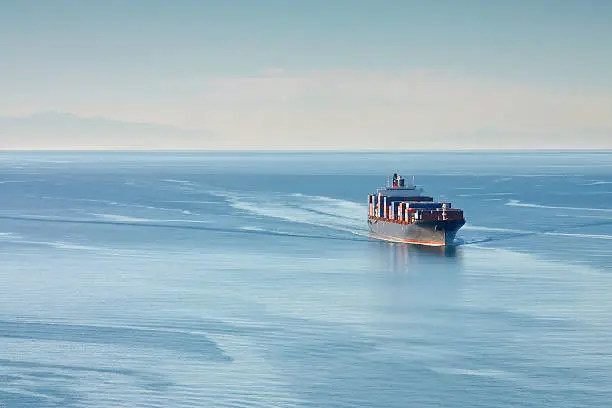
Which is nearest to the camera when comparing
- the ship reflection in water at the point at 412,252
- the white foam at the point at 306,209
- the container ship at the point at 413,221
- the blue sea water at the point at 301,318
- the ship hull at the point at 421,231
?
the blue sea water at the point at 301,318

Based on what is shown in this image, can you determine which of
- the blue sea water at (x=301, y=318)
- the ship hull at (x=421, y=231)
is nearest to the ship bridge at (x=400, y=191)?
the blue sea water at (x=301, y=318)

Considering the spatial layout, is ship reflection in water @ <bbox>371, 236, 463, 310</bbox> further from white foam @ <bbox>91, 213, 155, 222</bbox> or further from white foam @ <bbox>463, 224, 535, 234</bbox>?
white foam @ <bbox>91, 213, 155, 222</bbox>

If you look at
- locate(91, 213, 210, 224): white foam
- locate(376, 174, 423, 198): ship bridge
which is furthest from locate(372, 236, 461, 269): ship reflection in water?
locate(91, 213, 210, 224): white foam

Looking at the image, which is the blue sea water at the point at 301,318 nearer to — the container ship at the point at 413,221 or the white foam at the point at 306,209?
the container ship at the point at 413,221

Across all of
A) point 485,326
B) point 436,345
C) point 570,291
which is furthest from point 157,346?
point 570,291

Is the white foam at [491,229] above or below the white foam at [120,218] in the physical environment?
above

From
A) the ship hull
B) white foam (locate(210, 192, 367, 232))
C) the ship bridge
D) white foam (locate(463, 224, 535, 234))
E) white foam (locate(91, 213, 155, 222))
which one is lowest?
white foam (locate(91, 213, 155, 222))

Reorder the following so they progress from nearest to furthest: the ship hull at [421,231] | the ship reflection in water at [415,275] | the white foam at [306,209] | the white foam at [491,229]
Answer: the ship reflection in water at [415,275] < the ship hull at [421,231] < the white foam at [491,229] < the white foam at [306,209]

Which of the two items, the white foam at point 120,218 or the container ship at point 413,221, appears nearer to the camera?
the container ship at point 413,221
